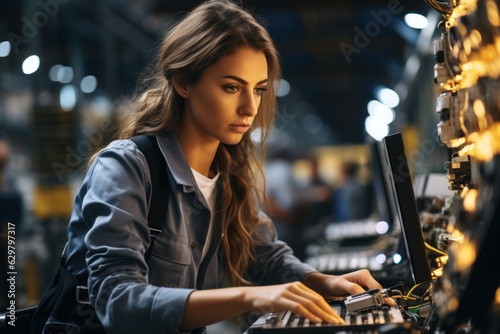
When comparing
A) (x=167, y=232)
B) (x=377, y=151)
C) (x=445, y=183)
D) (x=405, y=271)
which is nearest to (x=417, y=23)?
(x=377, y=151)

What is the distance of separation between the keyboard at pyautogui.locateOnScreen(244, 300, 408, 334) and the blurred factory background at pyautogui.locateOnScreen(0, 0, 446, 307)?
1.04 meters

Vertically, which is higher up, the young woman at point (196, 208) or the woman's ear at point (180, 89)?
the woman's ear at point (180, 89)

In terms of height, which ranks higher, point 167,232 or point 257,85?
point 257,85

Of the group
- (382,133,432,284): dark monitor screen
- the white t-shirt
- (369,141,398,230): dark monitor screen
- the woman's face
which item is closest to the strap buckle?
the white t-shirt

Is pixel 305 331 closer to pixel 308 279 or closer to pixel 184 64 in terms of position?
pixel 308 279

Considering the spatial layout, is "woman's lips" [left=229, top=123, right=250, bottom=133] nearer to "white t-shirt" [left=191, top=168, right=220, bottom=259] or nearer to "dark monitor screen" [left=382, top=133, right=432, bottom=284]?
"white t-shirt" [left=191, top=168, right=220, bottom=259]

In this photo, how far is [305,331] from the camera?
5.43 feet

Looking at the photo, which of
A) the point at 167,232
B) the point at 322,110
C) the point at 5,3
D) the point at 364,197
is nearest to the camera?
the point at 167,232

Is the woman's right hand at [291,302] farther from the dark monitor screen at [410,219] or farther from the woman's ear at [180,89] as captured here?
the woman's ear at [180,89]

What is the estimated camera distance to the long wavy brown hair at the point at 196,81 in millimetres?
2285

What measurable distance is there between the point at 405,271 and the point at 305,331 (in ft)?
4.56

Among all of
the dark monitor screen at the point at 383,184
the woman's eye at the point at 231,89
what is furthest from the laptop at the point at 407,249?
the dark monitor screen at the point at 383,184

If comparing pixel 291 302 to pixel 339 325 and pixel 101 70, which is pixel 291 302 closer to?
pixel 339 325

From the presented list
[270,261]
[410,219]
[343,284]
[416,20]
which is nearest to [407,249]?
[410,219]
